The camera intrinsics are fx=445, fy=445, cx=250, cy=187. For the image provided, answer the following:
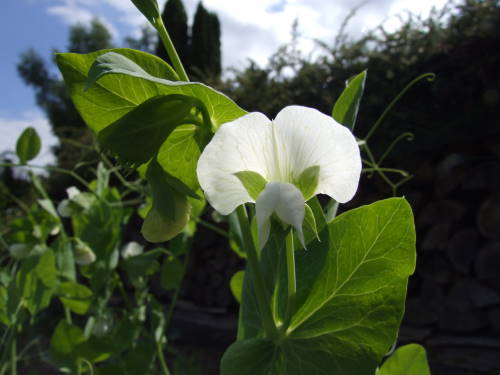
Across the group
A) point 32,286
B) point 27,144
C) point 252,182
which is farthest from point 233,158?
point 32,286

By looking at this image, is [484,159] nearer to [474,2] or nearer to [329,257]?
[474,2]

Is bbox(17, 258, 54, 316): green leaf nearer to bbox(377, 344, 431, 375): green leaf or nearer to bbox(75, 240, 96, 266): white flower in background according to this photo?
bbox(75, 240, 96, 266): white flower in background

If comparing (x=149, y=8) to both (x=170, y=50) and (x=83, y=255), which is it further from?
(x=83, y=255)

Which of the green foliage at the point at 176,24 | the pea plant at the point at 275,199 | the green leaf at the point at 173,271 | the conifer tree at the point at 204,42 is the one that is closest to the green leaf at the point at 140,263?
the green leaf at the point at 173,271

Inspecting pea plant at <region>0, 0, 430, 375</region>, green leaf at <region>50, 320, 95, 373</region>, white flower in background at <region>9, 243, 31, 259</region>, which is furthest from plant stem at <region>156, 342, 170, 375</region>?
pea plant at <region>0, 0, 430, 375</region>

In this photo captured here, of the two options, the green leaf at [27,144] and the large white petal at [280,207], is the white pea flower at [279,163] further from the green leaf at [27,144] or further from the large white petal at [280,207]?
the green leaf at [27,144]

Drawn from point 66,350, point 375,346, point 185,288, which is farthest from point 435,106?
point 185,288
